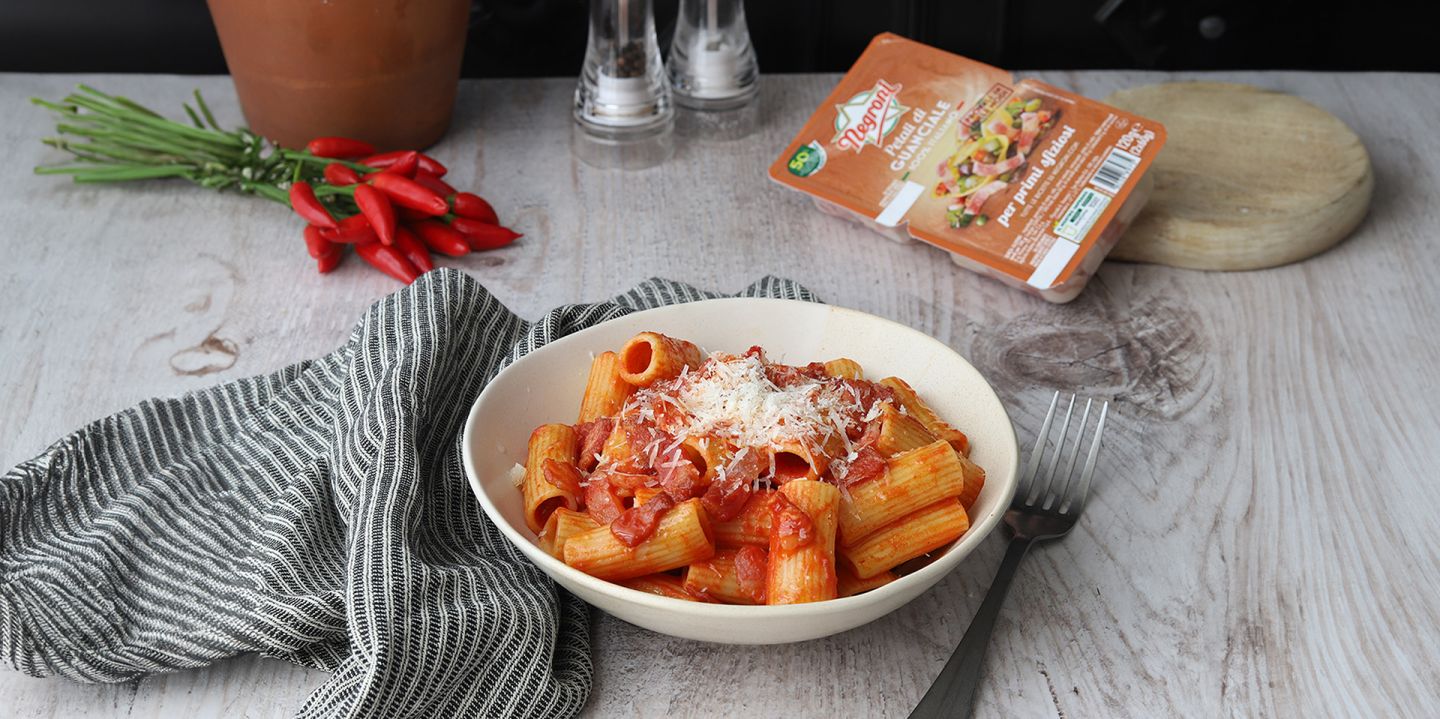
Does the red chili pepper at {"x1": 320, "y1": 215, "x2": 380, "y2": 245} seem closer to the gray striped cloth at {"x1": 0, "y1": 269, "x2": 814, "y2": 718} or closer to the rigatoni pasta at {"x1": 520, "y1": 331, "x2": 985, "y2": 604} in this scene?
the gray striped cloth at {"x1": 0, "y1": 269, "x2": 814, "y2": 718}

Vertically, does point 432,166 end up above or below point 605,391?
below

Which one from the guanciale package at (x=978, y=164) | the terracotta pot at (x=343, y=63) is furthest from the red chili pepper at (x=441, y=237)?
the guanciale package at (x=978, y=164)

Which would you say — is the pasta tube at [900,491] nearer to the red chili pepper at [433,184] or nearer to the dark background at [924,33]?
the red chili pepper at [433,184]

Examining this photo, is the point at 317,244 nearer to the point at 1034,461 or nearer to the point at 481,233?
the point at 481,233

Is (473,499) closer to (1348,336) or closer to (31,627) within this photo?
(31,627)

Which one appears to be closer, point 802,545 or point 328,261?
point 802,545

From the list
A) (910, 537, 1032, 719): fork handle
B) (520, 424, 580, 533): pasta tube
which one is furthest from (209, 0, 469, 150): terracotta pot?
(910, 537, 1032, 719): fork handle

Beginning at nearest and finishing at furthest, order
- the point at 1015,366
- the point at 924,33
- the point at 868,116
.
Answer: the point at 1015,366
the point at 868,116
the point at 924,33

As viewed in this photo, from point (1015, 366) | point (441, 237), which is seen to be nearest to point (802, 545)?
point (1015, 366)
